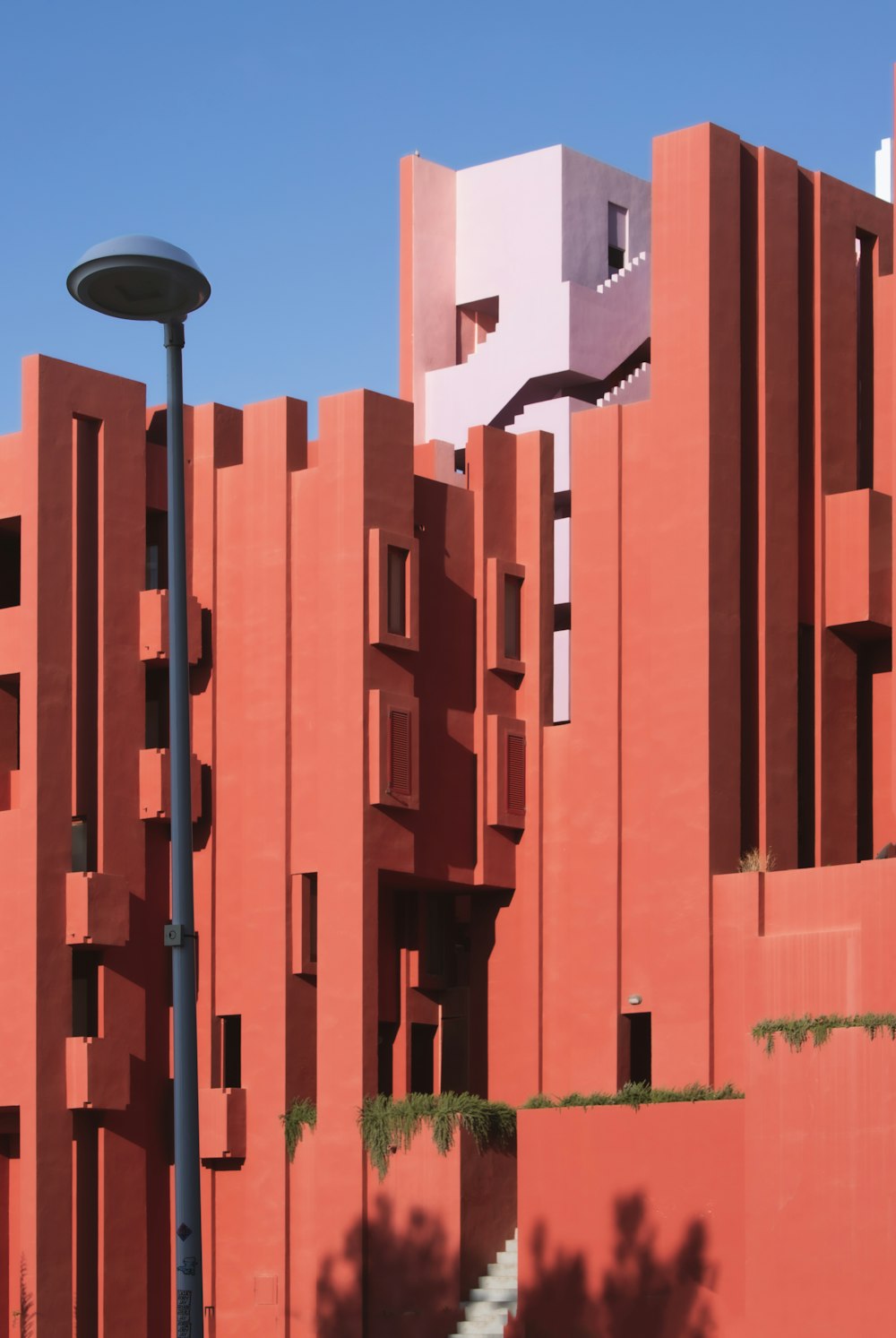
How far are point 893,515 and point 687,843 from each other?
5.25 metres

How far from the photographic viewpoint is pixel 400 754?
104 feet

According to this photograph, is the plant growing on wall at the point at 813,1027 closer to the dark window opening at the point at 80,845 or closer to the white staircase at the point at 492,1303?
the white staircase at the point at 492,1303

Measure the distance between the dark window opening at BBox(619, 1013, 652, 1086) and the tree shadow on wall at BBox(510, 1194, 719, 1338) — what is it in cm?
413

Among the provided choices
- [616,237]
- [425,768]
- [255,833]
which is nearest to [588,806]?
[425,768]

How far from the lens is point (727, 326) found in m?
31.8

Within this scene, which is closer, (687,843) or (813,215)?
(687,843)

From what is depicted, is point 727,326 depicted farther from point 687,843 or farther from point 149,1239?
point 149,1239

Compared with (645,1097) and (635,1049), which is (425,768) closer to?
(635,1049)

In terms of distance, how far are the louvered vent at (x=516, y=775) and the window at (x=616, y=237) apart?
1478 centimetres

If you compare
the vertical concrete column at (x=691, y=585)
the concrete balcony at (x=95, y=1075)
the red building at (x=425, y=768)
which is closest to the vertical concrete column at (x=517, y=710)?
the red building at (x=425, y=768)

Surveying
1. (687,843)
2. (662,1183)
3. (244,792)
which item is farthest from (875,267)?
(662,1183)

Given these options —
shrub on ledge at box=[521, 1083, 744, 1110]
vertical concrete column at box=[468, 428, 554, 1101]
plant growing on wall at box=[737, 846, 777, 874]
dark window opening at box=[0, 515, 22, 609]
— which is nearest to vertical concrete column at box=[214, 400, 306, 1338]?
vertical concrete column at box=[468, 428, 554, 1101]

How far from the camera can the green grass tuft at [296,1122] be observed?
31.6 metres

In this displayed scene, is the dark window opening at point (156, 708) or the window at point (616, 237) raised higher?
the window at point (616, 237)
